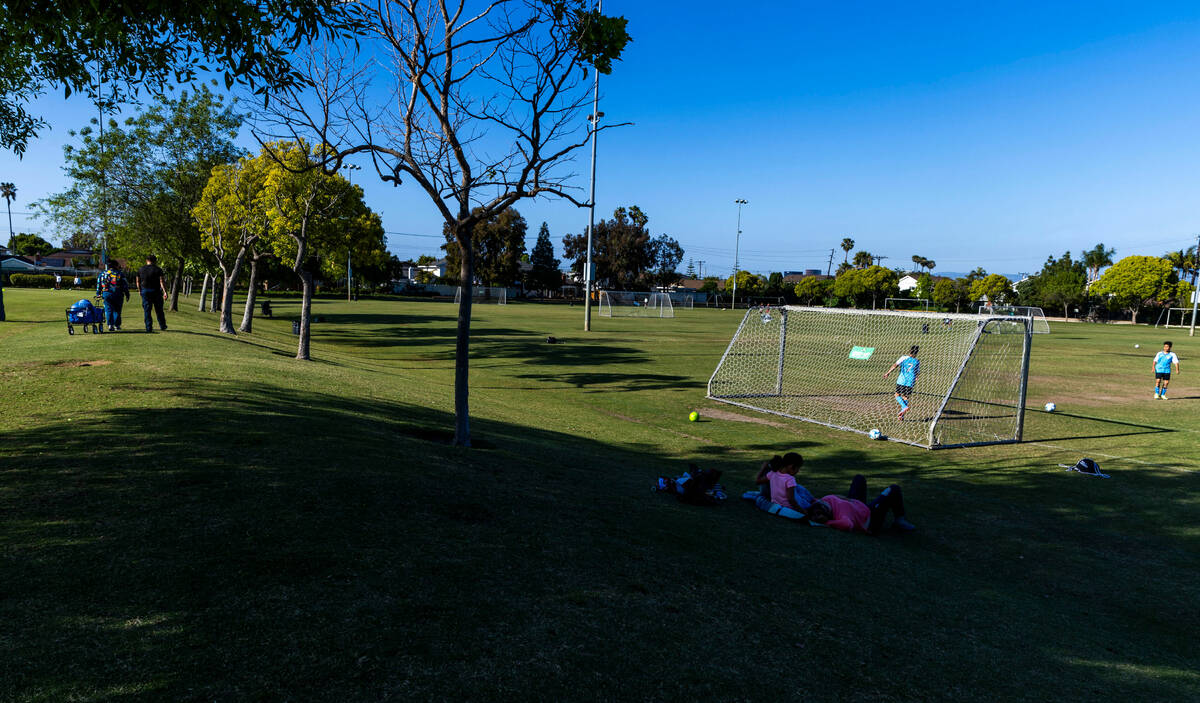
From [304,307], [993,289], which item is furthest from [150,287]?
[993,289]

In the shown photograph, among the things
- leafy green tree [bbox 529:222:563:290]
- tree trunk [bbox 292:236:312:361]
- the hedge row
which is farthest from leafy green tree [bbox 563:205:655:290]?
tree trunk [bbox 292:236:312:361]

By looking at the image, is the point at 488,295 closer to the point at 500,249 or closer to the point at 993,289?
the point at 500,249

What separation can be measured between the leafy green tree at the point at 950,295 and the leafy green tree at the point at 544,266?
2369 inches

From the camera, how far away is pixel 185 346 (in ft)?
44.5

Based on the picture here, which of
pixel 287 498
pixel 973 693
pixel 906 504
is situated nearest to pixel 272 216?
pixel 287 498

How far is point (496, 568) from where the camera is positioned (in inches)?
179

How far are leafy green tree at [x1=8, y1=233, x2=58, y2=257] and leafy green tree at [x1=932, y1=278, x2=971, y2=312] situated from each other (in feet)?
501

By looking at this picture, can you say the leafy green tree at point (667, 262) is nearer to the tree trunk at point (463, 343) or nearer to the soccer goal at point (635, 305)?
the soccer goal at point (635, 305)

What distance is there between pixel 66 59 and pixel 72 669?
685 centimetres

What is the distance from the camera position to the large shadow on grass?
3270mm

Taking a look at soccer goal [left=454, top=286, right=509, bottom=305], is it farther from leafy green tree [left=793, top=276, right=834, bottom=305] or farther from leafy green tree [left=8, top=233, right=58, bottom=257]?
leafy green tree [left=8, top=233, right=58, bottom=257]

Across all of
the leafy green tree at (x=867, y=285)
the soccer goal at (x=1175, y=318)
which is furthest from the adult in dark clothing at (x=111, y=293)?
the soccer goal at (x=1175, y=318)

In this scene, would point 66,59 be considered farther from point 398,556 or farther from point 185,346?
point 185,346

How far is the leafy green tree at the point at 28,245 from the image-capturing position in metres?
115
